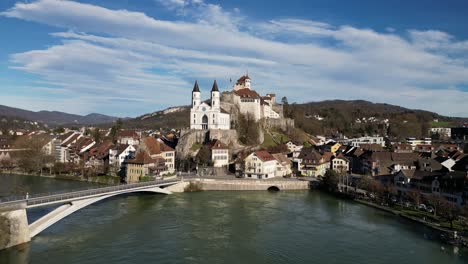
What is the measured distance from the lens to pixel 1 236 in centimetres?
2050

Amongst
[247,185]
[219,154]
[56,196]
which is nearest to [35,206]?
[56,196]

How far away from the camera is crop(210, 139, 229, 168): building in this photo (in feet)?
161

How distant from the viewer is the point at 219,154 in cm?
4962

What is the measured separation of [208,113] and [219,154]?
9.13m

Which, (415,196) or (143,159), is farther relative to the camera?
(143,159)

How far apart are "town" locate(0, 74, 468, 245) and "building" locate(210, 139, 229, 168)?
13cm

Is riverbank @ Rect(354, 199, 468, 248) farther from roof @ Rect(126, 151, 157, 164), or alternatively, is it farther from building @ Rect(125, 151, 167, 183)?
roof @ Rect(126, 151, 157, 164)

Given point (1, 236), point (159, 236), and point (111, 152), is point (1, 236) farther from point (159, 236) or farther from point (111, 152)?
point (111, 152)

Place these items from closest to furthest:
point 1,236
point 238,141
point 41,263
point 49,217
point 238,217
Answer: point 41,263 < point 1,236 < point 49,217 < point 238,217 < point 238,141

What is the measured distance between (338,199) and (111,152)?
32.2m

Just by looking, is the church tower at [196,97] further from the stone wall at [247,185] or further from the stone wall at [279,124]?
the stone wall at [247,185]

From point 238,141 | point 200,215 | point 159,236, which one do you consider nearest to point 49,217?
point 159,236

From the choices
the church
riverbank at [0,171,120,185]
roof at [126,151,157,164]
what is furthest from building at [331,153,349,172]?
riverbank at [0,171,120,185]

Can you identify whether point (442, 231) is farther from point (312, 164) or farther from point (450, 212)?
point (312, 164)
